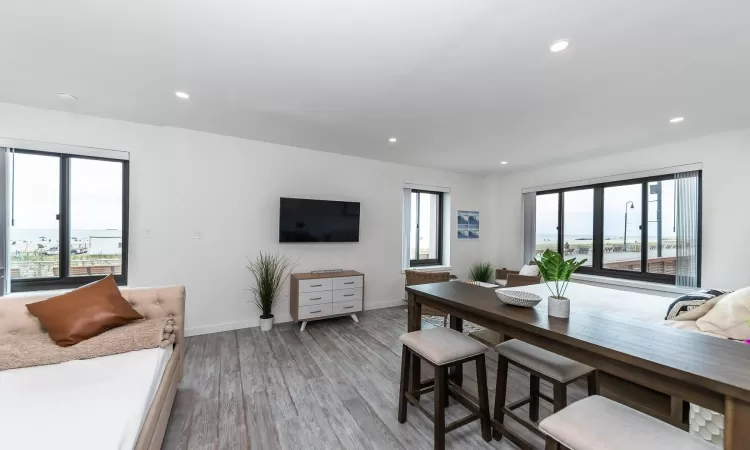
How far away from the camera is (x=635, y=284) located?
155 inches

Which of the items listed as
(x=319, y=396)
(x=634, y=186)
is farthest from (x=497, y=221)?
(x=319, y=396)

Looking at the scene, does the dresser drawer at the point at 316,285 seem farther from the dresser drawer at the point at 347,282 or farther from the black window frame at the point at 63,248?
the black window frame at the point at 63,248

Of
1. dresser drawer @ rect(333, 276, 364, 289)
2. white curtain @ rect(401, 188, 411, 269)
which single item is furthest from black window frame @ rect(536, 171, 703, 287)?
dresser drawer @ rect(333, 276, 364, 289)

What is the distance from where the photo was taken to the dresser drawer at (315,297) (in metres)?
3.62

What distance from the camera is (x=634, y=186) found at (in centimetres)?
412

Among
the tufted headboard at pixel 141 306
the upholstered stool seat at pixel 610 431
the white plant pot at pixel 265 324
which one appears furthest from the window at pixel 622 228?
the tufted headboard at pixel 141 306

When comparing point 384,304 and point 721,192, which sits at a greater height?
point 721,192

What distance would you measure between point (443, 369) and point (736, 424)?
105 centimetres

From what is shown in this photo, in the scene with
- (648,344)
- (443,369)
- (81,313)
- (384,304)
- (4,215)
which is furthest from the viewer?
(384,304)

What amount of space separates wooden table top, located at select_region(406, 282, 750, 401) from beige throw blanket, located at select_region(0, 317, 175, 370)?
208 cm

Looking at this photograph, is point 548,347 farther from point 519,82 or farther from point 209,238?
point 209,238

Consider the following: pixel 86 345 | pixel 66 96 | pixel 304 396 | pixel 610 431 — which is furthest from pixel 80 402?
pixel 66 96

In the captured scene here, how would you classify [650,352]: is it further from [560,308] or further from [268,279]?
[268,279]

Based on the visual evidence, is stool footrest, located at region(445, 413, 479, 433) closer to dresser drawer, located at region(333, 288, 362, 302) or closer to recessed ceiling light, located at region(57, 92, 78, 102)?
dresser drawer, located at region(333, 288, 362, 302)
